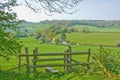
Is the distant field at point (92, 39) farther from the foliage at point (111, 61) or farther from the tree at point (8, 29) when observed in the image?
the tree at point (8, 29)

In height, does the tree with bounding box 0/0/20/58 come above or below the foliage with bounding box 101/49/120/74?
above

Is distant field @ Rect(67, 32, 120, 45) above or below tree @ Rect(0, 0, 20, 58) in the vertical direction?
below

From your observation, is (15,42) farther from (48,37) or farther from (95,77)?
(48,37)

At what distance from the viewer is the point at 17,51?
1730 centimetres

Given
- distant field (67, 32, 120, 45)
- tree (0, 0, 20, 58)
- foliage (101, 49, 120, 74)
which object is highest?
tree (0, 0, 20, 58)

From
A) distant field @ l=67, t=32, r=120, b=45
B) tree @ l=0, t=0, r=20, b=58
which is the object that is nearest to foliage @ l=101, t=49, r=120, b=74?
tree @ l=0, t=0, r=20, b=58

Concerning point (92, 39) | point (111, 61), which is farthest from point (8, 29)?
point (92, 39)

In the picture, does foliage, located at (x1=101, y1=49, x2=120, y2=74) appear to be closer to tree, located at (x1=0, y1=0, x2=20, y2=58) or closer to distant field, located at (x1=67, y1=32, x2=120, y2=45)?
tree, located at (x1=0, y1=0, x2=20, y2=58)

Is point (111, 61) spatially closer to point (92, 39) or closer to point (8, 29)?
point (8, 29)

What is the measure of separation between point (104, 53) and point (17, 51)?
673 cm

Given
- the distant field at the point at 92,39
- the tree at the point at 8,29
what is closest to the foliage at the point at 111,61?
the tree at the point at 8,29

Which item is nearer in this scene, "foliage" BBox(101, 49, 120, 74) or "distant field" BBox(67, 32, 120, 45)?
"foliage" BBox(101, 49, 120, 74)

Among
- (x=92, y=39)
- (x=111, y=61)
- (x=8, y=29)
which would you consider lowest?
(x=92, y=39)

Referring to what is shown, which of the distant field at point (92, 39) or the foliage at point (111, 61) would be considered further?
the distant field at point (92, 39)
